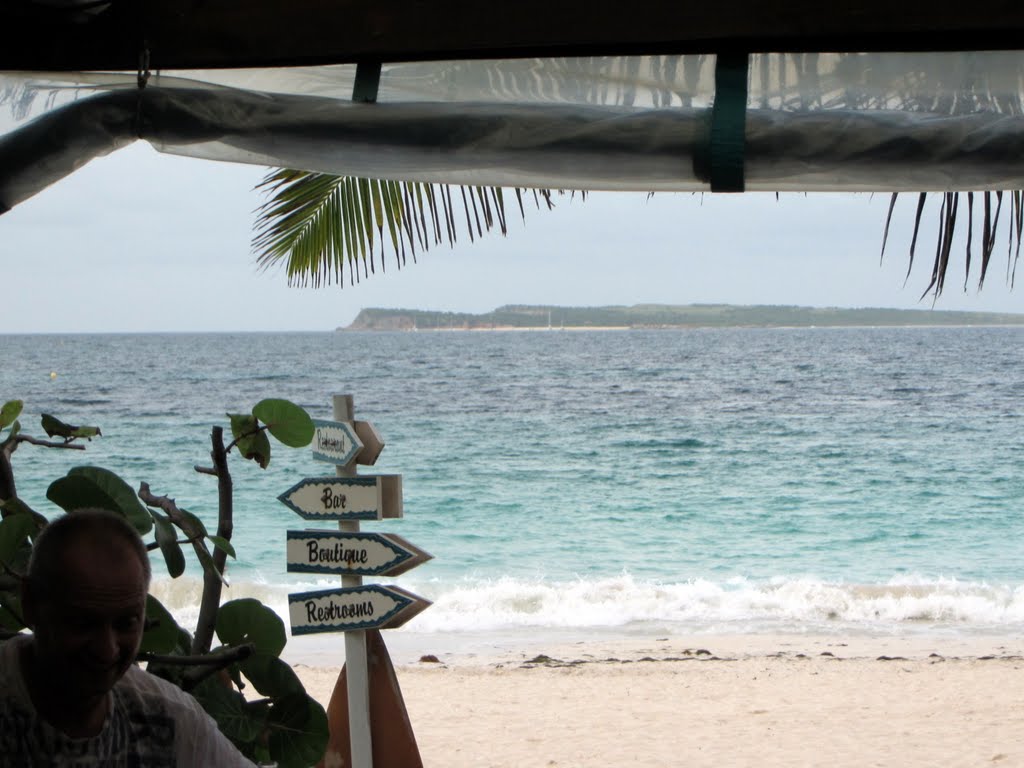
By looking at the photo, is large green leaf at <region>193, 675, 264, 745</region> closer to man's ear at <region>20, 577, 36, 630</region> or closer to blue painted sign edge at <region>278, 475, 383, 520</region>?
man's ear at <region>20, 577, 36, 630</region>

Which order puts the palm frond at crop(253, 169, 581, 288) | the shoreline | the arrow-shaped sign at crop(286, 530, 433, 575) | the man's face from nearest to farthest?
1. the man's face
2. the palm frond at crop(253, 169, 581, 288)
3. the arrow-shaped sign at crop(286, 530, 433, 575)
4. the shoreline

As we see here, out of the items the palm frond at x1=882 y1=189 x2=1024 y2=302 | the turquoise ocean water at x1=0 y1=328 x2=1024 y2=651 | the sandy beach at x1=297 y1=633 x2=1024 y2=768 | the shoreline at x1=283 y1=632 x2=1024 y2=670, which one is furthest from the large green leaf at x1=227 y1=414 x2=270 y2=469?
the shoreline at x1=283 y1=632 x2=1024 y2=670

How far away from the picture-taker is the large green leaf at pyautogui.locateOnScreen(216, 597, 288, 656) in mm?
1224

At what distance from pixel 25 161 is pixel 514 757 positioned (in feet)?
15.3

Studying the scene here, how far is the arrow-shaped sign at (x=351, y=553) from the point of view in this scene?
3.37 metres

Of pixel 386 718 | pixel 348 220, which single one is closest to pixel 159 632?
pixel 348 220

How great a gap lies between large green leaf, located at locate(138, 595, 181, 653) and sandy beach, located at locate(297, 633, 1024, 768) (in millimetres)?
4522

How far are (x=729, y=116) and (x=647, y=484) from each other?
1928 centimetres

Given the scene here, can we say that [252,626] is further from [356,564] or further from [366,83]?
[356,564]

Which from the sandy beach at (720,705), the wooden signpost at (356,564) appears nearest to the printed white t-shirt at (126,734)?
the wooden signpost at (356,564)

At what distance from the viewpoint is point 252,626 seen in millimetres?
1229

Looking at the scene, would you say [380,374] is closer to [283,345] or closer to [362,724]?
[283,345]

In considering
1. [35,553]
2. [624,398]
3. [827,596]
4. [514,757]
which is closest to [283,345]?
[624,398]

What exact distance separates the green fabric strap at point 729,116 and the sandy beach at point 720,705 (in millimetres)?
4524
